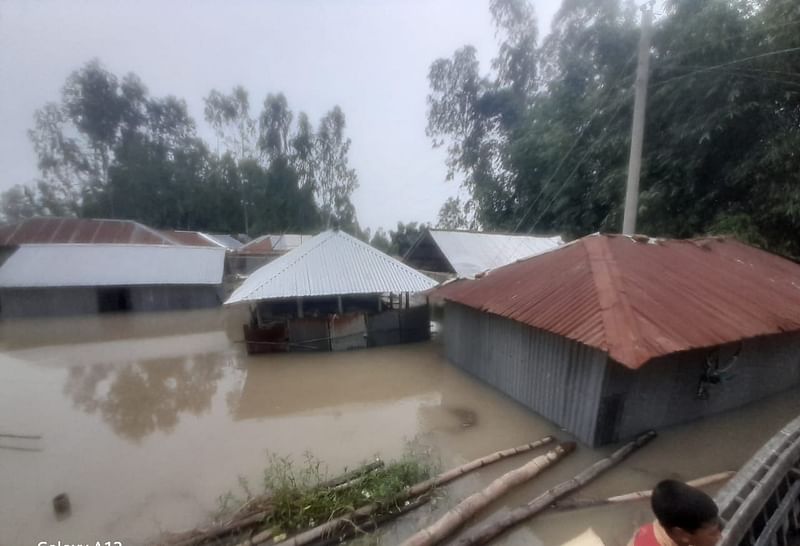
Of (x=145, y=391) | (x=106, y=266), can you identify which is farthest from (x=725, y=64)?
(x=106, y=266)

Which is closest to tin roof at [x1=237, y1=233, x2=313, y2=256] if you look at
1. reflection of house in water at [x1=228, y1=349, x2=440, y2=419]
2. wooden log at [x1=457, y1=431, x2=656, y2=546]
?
reflection of house in water at [x1=228, y1=349, x2=440, y2=419]

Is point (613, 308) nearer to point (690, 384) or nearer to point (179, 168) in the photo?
point (690, 384)

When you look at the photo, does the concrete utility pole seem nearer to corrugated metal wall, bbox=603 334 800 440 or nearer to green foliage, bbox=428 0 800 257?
green foliage, bbox=428 0 800 257

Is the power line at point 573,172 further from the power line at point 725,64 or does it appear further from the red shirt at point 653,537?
the red shirt at point 653,537

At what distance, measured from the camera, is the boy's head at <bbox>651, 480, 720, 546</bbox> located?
2006 mm

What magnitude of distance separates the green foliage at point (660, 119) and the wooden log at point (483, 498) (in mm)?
11220

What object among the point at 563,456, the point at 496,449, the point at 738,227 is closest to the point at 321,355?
the point at 496,449

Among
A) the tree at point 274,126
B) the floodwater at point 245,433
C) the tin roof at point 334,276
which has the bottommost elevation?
the floodwater at point 245,433

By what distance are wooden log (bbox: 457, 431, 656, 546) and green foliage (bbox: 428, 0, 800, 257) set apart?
1051 centimetres

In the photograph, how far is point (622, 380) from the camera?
557cm

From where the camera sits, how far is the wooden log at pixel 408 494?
391cm

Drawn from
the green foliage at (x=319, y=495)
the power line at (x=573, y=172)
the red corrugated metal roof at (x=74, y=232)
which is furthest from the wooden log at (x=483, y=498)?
the red corrugated metal roof at (x=74, y=232)

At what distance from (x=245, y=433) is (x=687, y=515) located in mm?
6976

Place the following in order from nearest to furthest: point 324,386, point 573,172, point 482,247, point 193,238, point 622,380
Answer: point 622,380 → point 324,386 → point 482,247 → point 573,172 → point 193,238
